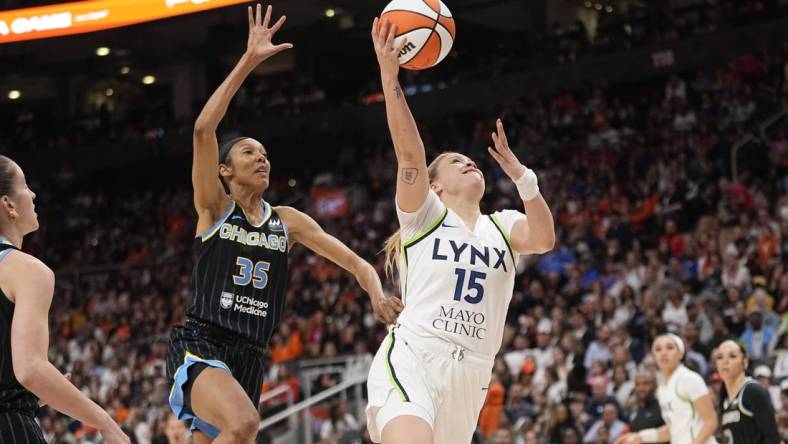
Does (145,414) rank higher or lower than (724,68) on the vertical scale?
lower

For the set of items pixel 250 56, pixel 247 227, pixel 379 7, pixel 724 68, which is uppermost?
pixel 379 7

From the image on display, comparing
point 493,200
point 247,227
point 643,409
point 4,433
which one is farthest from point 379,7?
point 4,433

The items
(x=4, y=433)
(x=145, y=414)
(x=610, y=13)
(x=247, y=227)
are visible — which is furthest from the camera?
(x=610, y=13)

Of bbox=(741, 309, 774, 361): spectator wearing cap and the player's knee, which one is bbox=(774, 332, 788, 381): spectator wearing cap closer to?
bbox=(741, 309, 774, 361): spectator wearing cap

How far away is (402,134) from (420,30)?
86 cm

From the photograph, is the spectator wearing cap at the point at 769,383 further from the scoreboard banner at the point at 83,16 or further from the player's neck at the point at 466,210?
the scoreboard banner at the point at 83,16

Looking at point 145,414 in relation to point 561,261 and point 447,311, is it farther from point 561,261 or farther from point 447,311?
point 447,311

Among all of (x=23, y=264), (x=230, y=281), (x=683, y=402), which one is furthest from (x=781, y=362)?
(x=23, y=264)

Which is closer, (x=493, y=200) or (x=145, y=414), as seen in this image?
(x=145, y=414)

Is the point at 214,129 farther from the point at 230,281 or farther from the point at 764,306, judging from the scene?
the point at 764,306

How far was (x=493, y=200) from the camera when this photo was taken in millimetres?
20172

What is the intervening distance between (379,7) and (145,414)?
Result: 10514 mm

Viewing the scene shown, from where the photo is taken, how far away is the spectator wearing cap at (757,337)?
13.1 meters

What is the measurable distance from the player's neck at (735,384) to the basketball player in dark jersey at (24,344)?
19.1 feet
